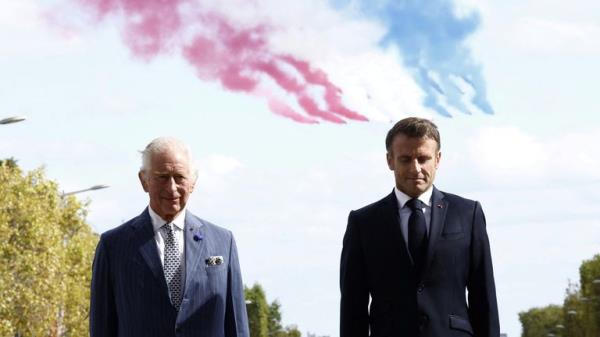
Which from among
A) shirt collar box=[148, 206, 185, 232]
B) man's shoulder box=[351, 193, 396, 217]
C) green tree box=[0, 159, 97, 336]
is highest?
green tree box=[0, 159, 97, 336]

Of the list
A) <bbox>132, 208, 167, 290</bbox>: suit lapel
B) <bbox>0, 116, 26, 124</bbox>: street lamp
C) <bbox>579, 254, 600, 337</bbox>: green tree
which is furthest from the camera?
<bbox>579, 254, 600, 337</bbox>: green tree

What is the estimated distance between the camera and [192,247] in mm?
11617

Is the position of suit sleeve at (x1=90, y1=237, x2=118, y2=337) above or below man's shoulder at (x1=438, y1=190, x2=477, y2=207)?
below

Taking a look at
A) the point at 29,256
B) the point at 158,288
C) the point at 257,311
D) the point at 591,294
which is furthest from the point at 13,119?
the point at 257,311

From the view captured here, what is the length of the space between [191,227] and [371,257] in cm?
158

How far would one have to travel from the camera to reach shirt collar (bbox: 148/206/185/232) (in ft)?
38.1

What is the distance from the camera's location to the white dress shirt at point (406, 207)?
1213cm

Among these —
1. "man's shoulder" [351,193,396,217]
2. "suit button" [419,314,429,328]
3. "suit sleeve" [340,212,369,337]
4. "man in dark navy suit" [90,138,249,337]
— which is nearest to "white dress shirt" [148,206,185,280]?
"man in dark navy suit" [90,138,249,337]

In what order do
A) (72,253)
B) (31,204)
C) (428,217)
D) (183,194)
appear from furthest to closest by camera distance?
(72,253) < (31,204) < (428,217) < (183,194)

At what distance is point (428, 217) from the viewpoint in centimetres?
1216

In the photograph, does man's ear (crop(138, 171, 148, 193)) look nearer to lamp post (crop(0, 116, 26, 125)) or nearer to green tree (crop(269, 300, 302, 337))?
lamp post (crop(0, 116, 26, 125))

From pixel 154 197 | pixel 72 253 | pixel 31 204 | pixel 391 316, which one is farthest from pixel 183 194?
pixel 72 253

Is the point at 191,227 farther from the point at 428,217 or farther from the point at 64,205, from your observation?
the point at 64,205

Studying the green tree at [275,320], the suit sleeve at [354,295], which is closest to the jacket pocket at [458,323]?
the suit sleeve at [354,295]
